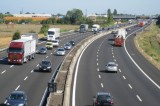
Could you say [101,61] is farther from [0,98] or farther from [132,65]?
[0,98]

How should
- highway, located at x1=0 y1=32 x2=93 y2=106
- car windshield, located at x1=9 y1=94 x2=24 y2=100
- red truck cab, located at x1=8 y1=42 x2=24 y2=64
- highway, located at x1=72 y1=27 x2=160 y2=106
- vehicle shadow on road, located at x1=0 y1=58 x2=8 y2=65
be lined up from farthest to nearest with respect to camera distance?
1. vehicle shadow on road, located at x1=0 y1=58 x2=8 y2=65
2. red truck cab, located at x1=8 y1=42 x2=24 y2=64
3. highway, located at x1=72 y1=27 x2=160 y2=106
4. highway, located at x1=0 y1=32 x2=93 y2=106
5. car windshield, located at x1=9 y1=94 x2=24 y2=100

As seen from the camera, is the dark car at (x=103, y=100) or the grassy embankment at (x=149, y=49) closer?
the dark car at (x=103, y=100)

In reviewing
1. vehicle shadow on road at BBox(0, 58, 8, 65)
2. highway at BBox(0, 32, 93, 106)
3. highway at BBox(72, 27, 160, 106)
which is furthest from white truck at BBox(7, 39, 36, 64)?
highway at BBox(72, 27, 160, 106)

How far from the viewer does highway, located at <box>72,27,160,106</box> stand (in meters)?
35.3

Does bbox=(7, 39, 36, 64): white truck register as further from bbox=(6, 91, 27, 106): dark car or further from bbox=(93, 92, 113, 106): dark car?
bbox=(93, 92, 113, 106): dark car

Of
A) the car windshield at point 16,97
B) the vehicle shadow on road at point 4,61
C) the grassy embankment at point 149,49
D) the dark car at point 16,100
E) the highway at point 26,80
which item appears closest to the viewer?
the dark car at point 16,100

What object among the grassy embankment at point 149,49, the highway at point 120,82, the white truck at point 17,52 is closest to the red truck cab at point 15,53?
the white truck at point 17,52

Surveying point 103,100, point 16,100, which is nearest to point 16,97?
point 16,100

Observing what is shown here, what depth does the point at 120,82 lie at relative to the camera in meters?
→ 46.2

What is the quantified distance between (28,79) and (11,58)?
12.2 m

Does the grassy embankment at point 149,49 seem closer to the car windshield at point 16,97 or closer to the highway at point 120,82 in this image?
the highway at point 120,82

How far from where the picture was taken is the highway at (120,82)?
116 feet

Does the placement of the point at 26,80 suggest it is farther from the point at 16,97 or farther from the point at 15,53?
the point at 16,97

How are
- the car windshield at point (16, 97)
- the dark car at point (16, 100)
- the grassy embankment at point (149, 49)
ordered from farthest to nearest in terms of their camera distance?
the grassy embankment at point (149, 49) → the car windshield at point (16, 97) → the dark car at point (16, 100)
